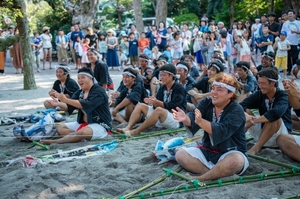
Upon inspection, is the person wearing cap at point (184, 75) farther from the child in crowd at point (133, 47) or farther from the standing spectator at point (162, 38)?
the standing spectator at point (162, 38)

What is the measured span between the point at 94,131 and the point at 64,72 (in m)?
2.12

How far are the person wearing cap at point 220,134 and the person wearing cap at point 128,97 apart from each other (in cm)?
306

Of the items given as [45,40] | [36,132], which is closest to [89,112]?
[36,132]

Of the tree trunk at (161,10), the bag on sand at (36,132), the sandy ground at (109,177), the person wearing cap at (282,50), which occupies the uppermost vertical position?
the tree trunk at (161,10)

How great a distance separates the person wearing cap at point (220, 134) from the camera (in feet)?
14.0

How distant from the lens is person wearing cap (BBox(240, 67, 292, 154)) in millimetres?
5273

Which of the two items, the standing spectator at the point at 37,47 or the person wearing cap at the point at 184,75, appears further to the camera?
the standing spectator at the point at 37,47

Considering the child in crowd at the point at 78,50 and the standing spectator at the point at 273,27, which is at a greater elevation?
the standing spectator at the point at 273,27

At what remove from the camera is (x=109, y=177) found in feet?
15.7

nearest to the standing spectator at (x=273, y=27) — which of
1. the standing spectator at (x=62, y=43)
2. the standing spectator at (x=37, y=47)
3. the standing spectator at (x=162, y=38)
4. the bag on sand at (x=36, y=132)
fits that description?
the standing spectator at (x=162, y=38)

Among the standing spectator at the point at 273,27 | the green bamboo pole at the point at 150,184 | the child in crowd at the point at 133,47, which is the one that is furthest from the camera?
the child in crowd at the point at 133,47

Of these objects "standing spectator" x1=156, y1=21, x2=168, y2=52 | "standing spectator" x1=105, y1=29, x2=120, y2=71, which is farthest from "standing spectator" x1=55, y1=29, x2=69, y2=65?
"standing spectator" x1=156, y1=21, x2=168, y2=52

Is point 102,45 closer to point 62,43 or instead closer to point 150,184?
point 62,43

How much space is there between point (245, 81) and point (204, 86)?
2.68 feet
